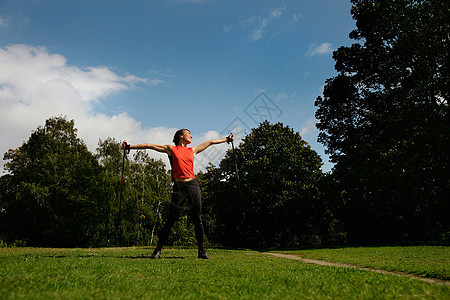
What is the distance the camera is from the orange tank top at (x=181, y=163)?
8164 mm

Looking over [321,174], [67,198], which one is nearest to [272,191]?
[321,174]

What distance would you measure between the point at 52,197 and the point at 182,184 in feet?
102

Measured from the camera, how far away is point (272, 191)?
3091cm

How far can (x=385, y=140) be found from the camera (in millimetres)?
20781

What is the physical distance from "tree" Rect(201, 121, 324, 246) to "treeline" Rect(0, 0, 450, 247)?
132 mm

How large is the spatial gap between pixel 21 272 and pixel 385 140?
72.6 feet

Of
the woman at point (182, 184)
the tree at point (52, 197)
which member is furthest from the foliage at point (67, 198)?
the woman at point (182, 184)

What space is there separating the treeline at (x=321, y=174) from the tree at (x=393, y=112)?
0.08 metres

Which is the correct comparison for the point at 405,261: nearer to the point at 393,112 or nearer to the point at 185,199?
the point at 185,199

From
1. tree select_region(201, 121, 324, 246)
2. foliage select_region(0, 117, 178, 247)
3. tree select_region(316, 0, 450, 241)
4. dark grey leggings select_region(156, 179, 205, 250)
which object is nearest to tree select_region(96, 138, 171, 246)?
foliage select_region(0, 117, 178, 247)

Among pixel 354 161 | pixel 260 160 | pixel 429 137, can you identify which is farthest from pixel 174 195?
pixel 260 160

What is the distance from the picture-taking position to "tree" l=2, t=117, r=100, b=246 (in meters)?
32.1

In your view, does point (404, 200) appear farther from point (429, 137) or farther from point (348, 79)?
point (348, 79)

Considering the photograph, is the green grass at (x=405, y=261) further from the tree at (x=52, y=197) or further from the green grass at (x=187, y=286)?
the tree at (x=52, y=197)
